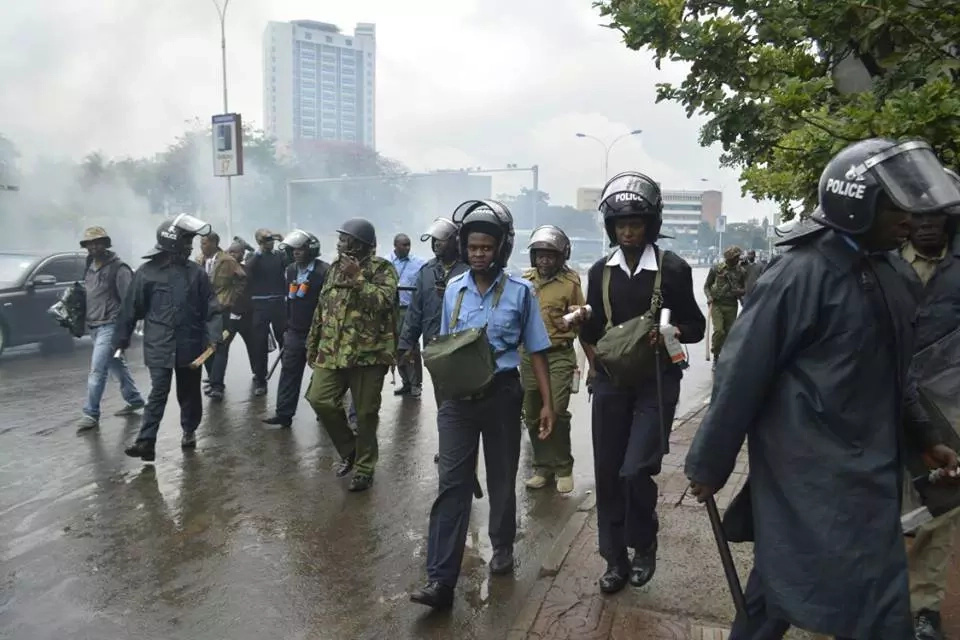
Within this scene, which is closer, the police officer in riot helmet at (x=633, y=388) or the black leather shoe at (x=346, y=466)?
the police officer in riot helmet at (x=633, y=388)

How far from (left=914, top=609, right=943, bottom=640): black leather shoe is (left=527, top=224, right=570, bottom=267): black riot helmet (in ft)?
10.4

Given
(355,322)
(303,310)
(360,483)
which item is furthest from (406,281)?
(360,483)

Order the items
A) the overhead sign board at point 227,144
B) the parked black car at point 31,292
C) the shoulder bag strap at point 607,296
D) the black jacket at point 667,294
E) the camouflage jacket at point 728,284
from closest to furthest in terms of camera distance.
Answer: the black jacket at point 667,294 < the shoulder bag strap at point 607,296 < the camouflage jacket at point 728,284 < the parked black car at point 31,292 < the overhead sign board at point 227,144

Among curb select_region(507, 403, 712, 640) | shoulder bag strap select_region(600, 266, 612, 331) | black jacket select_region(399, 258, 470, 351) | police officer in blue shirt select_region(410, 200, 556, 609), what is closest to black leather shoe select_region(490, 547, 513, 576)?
police officer in blue shirt select_region(410, 200, 556, 609)

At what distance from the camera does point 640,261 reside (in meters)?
3.83

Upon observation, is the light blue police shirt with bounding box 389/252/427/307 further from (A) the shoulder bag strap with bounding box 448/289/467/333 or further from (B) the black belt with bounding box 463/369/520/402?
(B) the black belt with bounding box 463/369/520/402

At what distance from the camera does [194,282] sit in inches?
248

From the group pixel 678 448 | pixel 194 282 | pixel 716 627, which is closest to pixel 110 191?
pixel 194 282

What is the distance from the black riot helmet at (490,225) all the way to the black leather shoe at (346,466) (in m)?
2.35

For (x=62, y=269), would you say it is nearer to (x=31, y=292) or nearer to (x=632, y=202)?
(x=31, y=292)

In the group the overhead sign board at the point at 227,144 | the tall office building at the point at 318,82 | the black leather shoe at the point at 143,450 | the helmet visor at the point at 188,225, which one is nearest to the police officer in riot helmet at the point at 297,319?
the helmet visor at the point at 188,225

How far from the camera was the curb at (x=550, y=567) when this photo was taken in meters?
3.43

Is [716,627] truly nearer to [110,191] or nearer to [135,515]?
[135,515]

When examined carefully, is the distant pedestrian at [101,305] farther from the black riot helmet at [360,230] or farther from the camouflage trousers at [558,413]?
the camouflage trousers at [558,413]
